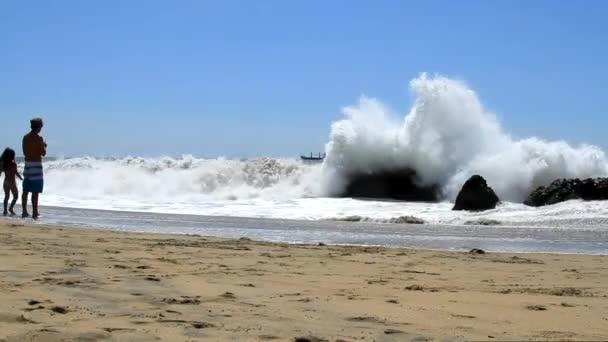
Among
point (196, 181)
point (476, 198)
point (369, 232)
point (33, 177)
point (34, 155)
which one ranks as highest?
point (196, 181)

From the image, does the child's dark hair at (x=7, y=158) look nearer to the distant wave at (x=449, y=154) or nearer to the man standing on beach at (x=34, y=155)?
the man standing on beach at (x=34, y=155)

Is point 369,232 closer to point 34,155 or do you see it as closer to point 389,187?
point 34,155

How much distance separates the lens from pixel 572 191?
1544 cm

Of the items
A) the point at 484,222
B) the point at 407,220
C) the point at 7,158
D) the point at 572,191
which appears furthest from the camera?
the point at 572,191

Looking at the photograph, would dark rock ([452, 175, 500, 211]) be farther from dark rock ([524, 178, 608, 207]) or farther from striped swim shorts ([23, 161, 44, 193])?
striped swim shorts ([23, 161, 44, 193])

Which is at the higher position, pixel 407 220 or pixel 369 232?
pixel 407 220

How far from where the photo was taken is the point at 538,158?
869 inches

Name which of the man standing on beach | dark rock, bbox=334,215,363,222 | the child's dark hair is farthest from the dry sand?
dark rock, bbox=334,215,363,222

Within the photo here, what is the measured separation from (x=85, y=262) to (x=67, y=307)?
191 cm

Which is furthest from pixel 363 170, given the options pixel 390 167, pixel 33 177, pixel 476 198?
pixel 33 177

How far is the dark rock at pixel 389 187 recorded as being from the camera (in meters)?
22.7

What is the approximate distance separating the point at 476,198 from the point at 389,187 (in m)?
8.64

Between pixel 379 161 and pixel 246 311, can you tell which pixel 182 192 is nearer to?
pixel 379 161

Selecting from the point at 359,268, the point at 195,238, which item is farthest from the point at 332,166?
the point at 359,268
